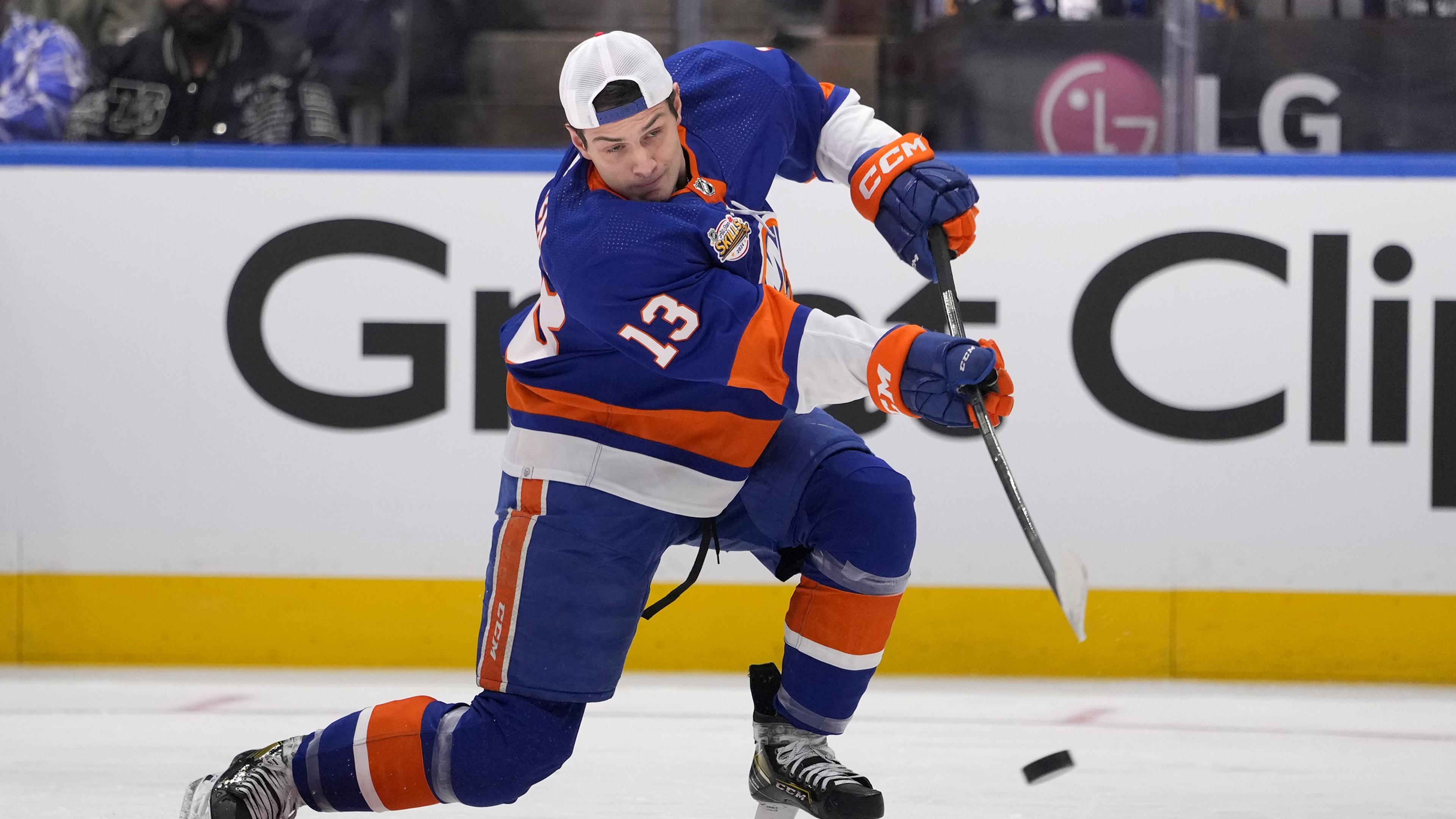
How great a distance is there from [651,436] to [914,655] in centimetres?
165

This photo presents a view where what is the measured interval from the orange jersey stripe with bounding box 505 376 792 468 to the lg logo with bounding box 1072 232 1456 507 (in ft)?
5.30

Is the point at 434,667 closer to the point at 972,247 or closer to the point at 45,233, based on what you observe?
the point at 45,233

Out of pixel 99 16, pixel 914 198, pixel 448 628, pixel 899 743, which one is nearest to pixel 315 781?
pixel 914 198

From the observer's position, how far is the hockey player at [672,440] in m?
1.78

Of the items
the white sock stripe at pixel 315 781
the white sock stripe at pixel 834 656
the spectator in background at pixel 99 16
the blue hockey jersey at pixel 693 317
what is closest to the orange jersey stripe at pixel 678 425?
the blue hockey jersey at pixel 693 317

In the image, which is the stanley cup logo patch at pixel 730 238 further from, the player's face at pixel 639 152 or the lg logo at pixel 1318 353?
the lg logo at pixel 1318 353

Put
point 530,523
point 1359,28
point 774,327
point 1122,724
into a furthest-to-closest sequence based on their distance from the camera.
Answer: point 1359,28 < point 1122,724 < point 530,523 < point 774,327

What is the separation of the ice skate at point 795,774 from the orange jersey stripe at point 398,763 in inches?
17.5

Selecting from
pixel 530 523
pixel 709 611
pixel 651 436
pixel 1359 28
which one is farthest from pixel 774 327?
pixel 1359 28

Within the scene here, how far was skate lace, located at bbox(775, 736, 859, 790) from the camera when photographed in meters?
2.01

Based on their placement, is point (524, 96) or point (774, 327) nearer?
point (774, 327)

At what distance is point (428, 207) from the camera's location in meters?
3.54

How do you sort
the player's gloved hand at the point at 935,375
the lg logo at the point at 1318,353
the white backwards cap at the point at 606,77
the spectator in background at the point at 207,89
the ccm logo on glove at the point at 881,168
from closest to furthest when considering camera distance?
the player's gloved hand at the point at 935,375
the white backwards cap at the point at 606,77
the ccm logo on glove at the point at 881,168
the lg logo at the point at 1318,353
the spectator in background at the point at 207,89

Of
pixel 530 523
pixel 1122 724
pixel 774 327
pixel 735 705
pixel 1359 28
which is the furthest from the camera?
pixel 1359 28
